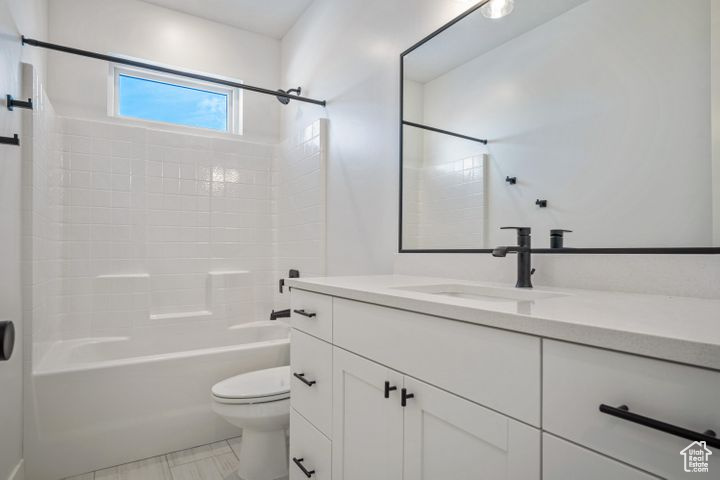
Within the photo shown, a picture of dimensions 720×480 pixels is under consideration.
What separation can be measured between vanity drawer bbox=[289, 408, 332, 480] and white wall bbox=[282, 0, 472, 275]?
2.64ft

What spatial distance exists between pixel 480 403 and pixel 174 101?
3125mm

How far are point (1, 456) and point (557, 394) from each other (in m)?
1.93

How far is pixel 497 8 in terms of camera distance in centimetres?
139

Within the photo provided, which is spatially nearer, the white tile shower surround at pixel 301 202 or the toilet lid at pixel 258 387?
the toilet lid at pixel 258 387

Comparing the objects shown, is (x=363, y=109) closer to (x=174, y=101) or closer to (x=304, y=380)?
(x=304, y=380)

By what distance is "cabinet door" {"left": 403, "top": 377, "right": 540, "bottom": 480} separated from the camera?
651 millimetres

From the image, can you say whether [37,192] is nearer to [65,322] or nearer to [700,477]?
[65,322]

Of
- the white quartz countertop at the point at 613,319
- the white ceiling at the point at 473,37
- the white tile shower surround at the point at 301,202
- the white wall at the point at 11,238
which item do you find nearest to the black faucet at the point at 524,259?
the white quartz countertop at the point at 613,319

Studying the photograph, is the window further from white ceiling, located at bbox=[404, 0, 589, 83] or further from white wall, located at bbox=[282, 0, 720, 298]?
white ceiling, located at bbox=[404, 0, 589, 83]

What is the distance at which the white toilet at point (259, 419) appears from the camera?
169 centimetres

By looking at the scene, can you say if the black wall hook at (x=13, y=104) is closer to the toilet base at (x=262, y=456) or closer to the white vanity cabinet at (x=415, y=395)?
the white vanity cabinet at (x=415, y=395)

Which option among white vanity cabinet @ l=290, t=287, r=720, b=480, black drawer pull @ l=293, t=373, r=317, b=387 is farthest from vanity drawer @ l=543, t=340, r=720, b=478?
black drawer pull @ l=293, t=373, r=317, b=387

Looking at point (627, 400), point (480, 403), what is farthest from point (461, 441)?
point (627, 400)

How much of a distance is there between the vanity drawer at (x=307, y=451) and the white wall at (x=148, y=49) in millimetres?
2418
